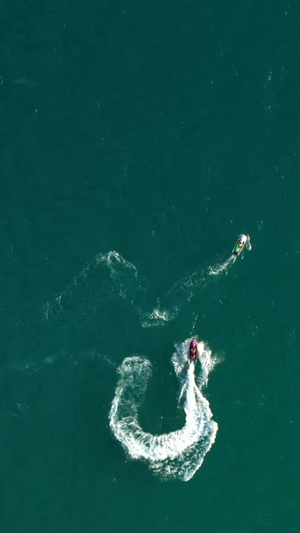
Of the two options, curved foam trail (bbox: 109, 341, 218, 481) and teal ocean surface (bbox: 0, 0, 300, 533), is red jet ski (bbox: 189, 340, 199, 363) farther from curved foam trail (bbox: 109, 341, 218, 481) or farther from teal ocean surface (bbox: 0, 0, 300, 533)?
teal ocean surface (bbox: 0, 0, 300, 533)

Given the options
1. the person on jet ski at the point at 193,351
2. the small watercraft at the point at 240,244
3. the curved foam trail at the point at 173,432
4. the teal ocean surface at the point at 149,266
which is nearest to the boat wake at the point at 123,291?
the teal ocean surface at the point at 149,266

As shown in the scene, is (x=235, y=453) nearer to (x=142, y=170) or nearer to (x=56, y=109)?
(x=142, y=170)

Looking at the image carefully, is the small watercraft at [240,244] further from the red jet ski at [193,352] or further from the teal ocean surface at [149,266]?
the red jet ski at [193,352]

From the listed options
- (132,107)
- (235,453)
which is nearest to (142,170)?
(132,107)

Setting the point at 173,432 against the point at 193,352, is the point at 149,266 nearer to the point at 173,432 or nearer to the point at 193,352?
the point at 193,352

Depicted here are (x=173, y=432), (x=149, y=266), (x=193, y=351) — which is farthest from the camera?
(x=149, y=266)

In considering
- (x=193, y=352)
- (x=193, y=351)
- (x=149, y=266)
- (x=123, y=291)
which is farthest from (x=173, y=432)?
(x=149, y=266)
